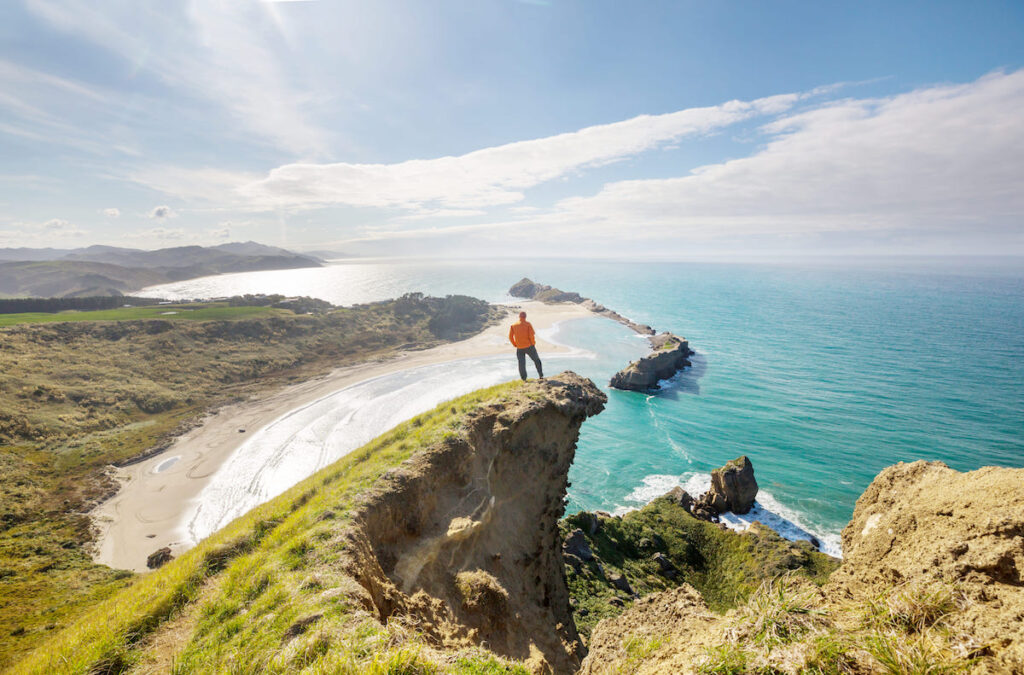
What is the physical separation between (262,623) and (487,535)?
243 inches

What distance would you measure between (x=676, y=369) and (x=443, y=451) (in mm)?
61519

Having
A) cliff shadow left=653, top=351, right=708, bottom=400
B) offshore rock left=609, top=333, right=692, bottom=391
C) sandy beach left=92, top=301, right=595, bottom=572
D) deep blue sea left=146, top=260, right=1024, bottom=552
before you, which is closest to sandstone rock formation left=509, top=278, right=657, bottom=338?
deep blue sea left=146, top=260, right=1024, bottom=552

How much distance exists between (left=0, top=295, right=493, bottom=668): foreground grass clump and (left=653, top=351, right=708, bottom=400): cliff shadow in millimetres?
46536

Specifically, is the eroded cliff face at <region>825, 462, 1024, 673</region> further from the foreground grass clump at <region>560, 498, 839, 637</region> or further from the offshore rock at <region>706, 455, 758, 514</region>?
the offshore rock at <region>706, 455, 758, 514</region>

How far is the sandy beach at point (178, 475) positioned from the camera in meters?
23.7

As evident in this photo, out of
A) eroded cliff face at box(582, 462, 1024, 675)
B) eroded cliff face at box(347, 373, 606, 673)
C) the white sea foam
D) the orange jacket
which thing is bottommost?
the white sea foam

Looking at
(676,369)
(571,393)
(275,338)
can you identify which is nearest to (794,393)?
(676,369)

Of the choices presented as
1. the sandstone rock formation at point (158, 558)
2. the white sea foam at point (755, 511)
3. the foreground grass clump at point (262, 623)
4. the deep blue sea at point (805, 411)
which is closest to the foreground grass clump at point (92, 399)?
the sandstone rock formation at point (158, 558)

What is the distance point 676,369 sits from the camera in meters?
63.8

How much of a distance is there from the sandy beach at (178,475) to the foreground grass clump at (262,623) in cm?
2263

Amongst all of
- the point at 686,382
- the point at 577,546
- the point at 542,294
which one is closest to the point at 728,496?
the point at 577,546

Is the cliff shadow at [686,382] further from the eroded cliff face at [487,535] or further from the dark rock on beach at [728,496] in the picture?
the eroded cliff face at [487,535]

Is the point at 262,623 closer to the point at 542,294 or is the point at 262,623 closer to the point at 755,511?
the point at 755,511

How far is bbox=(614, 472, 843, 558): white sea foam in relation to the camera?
27.1 m
